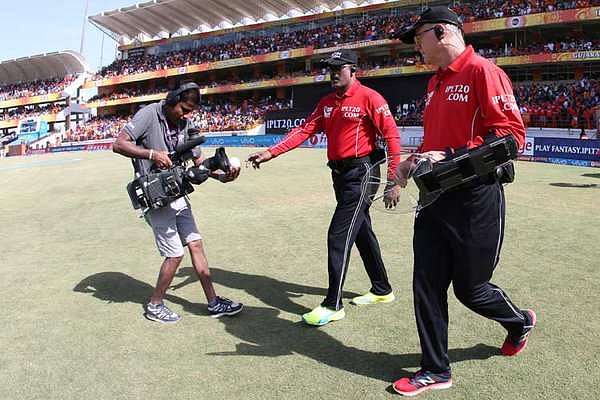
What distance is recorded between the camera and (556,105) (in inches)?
957

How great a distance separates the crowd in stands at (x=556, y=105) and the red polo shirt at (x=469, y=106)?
19576 millimetres

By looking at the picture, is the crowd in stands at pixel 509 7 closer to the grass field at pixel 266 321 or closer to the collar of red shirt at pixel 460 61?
the grass field at pixel 266 321

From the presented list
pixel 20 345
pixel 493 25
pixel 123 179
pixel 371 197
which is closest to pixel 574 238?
pixel 371 197

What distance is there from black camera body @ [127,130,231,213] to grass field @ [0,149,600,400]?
39.4 inches

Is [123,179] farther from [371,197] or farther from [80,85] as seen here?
[80,85]

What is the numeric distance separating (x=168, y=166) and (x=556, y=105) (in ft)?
80.8

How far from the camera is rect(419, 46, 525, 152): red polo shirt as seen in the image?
2.51 m

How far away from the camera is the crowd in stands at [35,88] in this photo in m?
60.4

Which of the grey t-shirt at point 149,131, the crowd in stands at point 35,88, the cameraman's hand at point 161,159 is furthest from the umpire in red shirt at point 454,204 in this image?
the crowd in stands at point 35,88

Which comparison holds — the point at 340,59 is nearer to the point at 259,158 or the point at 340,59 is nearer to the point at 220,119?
the point at 259,158

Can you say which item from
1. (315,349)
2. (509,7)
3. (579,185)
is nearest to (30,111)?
A: (509,7)

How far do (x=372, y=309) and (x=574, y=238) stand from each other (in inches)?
134

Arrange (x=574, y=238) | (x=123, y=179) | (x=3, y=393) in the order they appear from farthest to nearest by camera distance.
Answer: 1. (x=123, y=179)
2. (x=574, y=238)
3. (x=3, y=393)

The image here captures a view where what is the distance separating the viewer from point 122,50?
60031 millimetres
